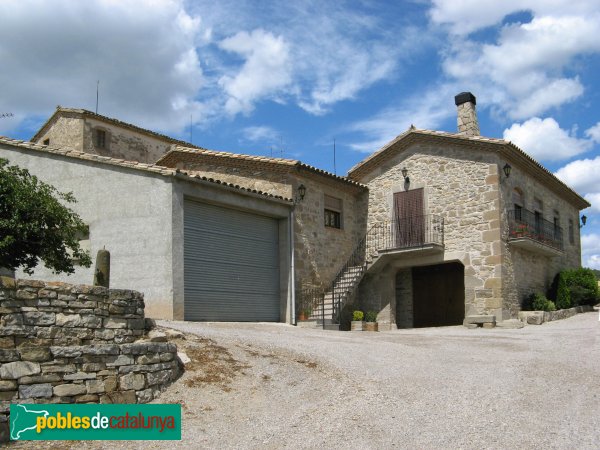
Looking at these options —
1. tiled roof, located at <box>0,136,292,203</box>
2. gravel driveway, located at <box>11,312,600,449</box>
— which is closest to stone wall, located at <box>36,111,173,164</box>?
tiled roof, located at <box>0,136,292,203</box>

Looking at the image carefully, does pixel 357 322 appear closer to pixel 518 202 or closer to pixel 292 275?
pixel 292 275

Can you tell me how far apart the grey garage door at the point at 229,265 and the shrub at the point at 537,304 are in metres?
8.09

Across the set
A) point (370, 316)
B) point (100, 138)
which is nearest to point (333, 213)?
point (370, 316)

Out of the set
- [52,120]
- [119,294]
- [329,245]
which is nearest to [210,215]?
[329,245]

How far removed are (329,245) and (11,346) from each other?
1293cm

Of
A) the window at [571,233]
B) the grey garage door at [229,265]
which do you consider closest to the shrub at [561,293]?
the window at [571,233]

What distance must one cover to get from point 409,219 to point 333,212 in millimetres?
2459

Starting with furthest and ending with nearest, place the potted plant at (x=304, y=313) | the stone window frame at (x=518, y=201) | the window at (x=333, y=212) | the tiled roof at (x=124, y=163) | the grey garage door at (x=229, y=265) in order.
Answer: the window at (x=333, y=212) < the stone window frame at (x=518, y=201) < the potted plant at (x=304, y=313) < the grey garage door at (x=229, y=265) < the tiled roof at (x=124, y=163)

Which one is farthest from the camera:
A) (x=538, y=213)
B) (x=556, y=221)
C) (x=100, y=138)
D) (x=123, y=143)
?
(x=123, y=143)

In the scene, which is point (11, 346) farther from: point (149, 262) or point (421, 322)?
point (421, 322)

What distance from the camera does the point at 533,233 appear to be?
64.4 feet

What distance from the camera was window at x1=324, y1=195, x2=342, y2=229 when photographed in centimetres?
1934

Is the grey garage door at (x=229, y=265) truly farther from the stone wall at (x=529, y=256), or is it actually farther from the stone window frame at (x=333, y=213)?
the stone wall at (x=529, y=256)

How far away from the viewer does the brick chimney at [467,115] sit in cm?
2031
